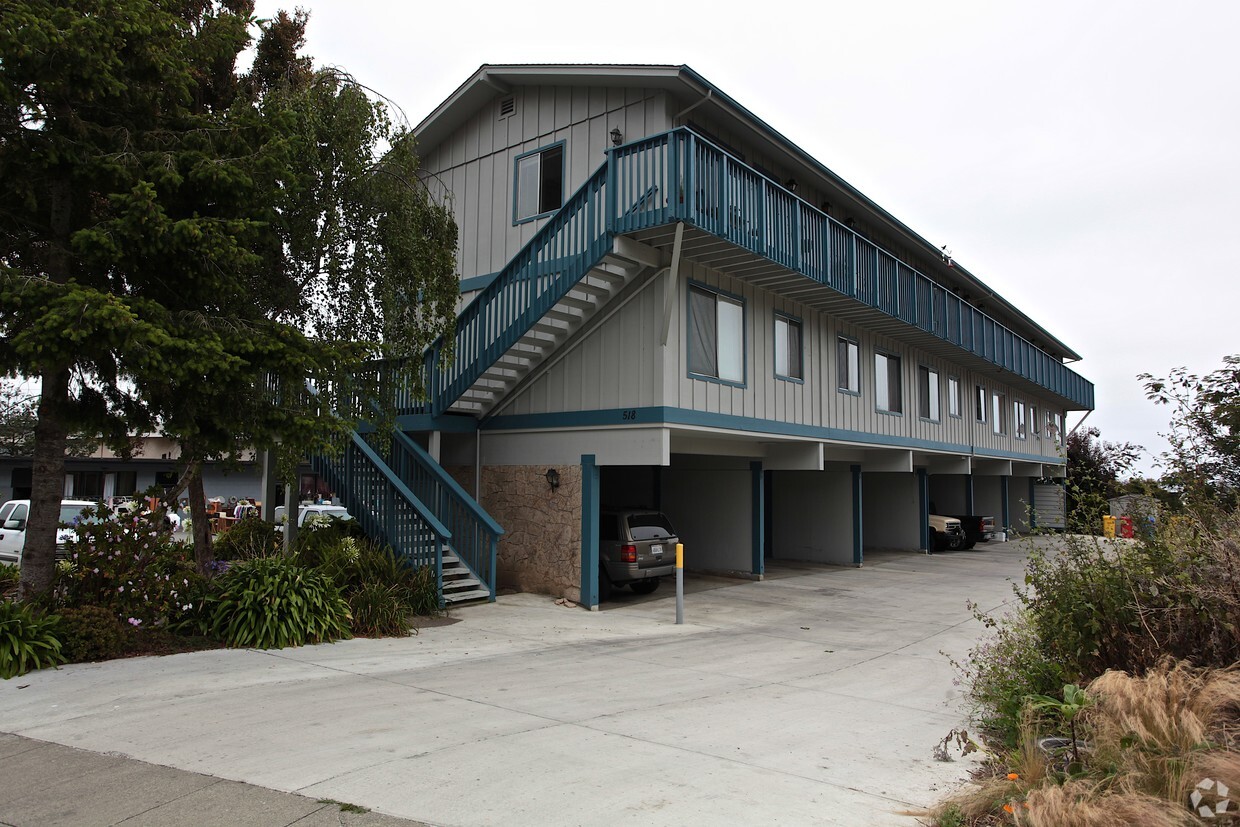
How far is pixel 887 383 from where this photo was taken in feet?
67.6

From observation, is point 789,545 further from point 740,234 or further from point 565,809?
point 565,809

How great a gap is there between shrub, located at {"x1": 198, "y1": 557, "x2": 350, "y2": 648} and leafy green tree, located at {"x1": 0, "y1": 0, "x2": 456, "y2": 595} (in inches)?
58.9

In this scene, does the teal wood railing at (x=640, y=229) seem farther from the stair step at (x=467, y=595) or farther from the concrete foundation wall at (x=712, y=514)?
the concrete foundation wall at (x=712, y=514)

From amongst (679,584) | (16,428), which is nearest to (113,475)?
(16,428)

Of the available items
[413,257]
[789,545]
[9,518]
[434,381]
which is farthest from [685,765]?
[9,518]

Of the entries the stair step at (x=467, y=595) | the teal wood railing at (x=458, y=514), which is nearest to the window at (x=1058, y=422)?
the teal wood railing at (x=458, y=514)

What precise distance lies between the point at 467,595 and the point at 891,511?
660 inches

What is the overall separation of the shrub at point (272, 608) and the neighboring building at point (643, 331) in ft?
8.15

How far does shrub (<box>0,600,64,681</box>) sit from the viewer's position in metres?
7.63

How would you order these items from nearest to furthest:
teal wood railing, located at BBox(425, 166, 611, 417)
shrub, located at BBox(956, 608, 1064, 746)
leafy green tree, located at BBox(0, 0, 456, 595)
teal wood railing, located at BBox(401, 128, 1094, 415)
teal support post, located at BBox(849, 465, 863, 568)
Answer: shrub, located at BBox(956, 608, 1064, 746) → leafy green tree, located at BBox(0, 0, 456, 595) → teal wood railing, located at BBox(401, 128, 1094, 415) → teal wood railing, located at BBox(425, 166, 611, 417) → teal support post, located at BBox(849, 465, 863, 568)

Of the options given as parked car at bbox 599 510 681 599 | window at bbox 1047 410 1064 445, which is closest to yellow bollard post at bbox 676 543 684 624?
parked car at bbox 599 510 681 599

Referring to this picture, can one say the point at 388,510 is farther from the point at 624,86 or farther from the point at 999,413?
the point at 999,413

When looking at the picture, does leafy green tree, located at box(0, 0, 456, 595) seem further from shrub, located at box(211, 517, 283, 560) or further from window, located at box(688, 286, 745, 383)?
window, located at box(688, 286, 745, 383)

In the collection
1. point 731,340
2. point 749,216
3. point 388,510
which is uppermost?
point 749,216
